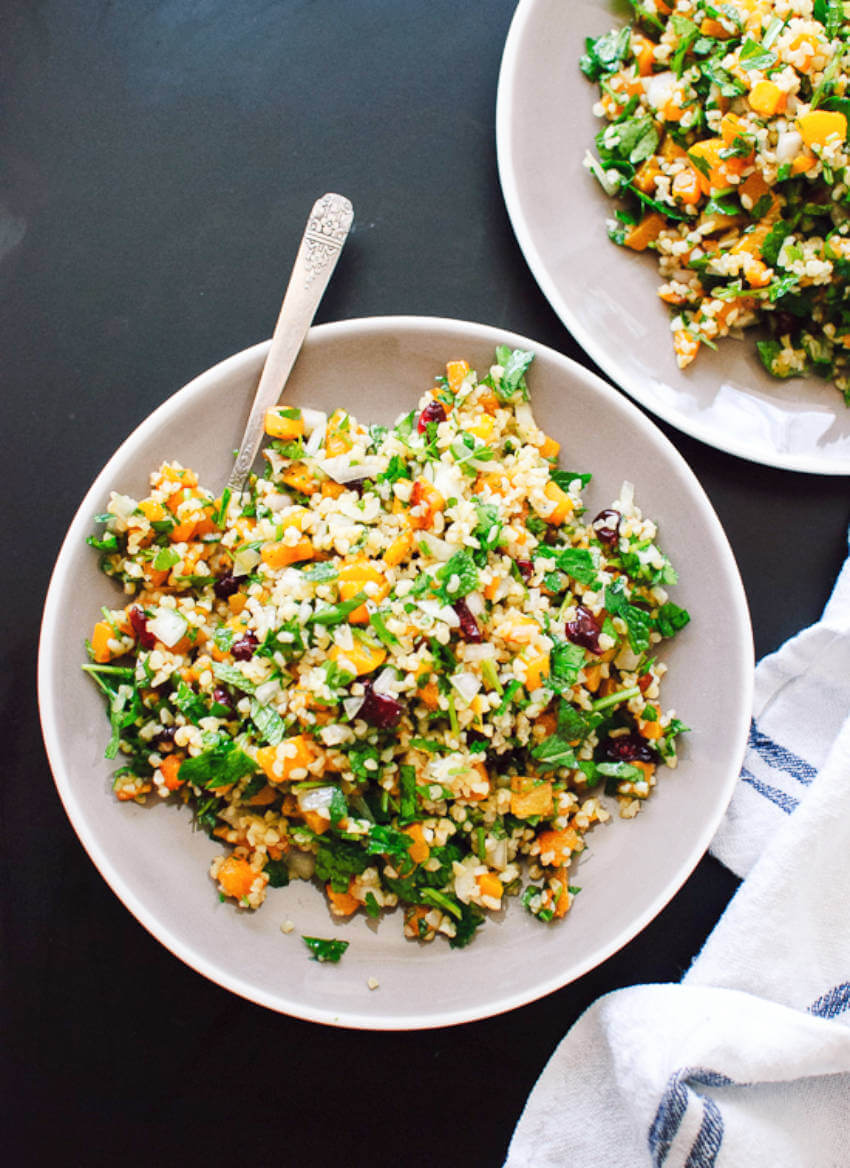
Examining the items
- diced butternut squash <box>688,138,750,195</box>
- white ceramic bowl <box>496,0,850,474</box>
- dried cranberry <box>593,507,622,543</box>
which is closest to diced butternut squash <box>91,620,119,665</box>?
dried cranberry <box>593,507,622,543</box>

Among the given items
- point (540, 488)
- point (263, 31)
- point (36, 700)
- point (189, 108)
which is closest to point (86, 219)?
point (189, 108)

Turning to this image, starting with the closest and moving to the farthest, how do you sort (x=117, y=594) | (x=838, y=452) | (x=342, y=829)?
1. (x=342, y=829)
2. (x=117, y=594)
3. (x=838, y=452)

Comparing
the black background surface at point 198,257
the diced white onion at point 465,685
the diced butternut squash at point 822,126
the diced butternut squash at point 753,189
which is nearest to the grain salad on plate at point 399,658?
the diced white onion at point 465,685

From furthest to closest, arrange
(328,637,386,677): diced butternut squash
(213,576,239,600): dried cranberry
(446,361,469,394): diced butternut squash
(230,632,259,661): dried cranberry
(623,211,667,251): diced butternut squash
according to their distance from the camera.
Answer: (623,211,667,251): diced butternut squash → (446,361,469,394): diced butternut squash → (213,576,239,600): dried cranberry → (230,632,259,661): dried cranberry → (328,637,386,677): diced butternut squash

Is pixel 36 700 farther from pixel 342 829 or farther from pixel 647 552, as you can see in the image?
pixel 647 552

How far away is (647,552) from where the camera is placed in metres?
1.86

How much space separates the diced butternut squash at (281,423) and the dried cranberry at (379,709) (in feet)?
1.97

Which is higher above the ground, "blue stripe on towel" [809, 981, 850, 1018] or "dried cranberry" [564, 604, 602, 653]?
"dried cranberry" [564, 604, 602, 653]

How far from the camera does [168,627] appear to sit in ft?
5.64

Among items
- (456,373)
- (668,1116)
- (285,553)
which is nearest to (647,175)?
(456,373)

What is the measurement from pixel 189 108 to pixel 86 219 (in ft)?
1.22

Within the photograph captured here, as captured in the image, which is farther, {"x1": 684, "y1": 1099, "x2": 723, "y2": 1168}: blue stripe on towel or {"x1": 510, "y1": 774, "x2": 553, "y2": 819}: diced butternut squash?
{"x1": 684, "y1": 1099, "x2": 723, "y2": 1168}: blue stripe on towel

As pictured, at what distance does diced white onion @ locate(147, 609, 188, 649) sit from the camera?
172 centimetres

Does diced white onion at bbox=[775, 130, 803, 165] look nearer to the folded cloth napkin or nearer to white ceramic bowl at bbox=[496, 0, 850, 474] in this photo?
white ceramic bowl at bbox=[496, 0, 850, 474]
